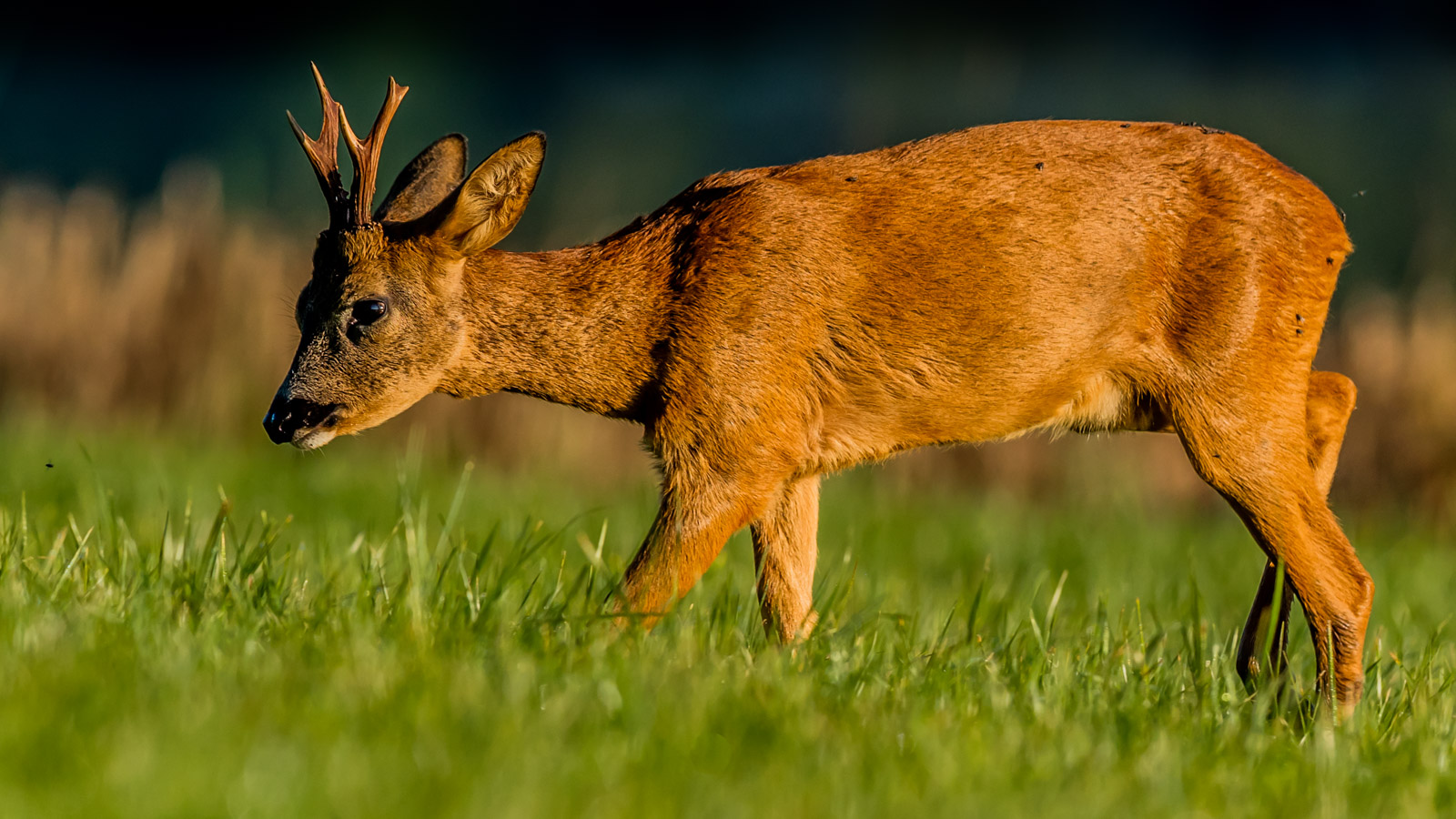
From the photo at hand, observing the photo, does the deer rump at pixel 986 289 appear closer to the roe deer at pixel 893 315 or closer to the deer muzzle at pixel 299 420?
the roe deer at pixel 893 315

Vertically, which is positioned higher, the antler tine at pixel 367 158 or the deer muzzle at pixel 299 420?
the antler tine at pixel 367 158

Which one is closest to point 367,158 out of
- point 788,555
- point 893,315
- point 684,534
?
point 684,534

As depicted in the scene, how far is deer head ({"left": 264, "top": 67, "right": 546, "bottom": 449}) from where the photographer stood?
4.89 metres

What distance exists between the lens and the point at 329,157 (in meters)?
5.10

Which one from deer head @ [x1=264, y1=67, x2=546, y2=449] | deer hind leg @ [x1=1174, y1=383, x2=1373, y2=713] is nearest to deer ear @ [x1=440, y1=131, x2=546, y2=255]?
deer head @ [x1=264, y1=67, x2=546, y2=449]

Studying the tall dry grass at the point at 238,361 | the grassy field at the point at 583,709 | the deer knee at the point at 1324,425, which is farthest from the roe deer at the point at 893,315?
the tall dry grass at the point at 238,361

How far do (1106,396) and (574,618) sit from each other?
2.07 m

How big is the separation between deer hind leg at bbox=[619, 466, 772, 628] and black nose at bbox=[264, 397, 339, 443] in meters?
1.13

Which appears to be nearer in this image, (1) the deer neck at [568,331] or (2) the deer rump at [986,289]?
(2) the deer rump at [986,289]

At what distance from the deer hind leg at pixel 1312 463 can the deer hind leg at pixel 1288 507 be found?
12cm

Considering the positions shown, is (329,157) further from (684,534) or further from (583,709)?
(583,709)

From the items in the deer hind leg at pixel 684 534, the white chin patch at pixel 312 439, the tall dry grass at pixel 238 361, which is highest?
the white chin patch at pixel 312 439

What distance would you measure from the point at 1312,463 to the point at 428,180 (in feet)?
10.4

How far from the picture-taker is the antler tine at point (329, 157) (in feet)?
16.5
